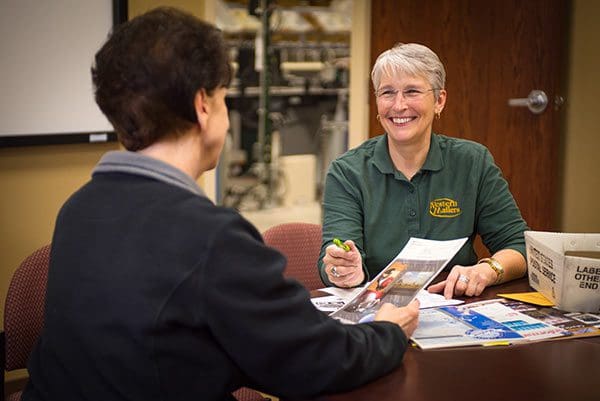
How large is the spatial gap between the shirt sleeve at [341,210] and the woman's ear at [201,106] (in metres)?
0.91

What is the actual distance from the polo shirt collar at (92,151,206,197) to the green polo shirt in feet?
3.12

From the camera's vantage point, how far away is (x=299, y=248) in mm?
2404

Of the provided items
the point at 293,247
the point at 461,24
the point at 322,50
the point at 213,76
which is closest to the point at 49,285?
the point at 213,76

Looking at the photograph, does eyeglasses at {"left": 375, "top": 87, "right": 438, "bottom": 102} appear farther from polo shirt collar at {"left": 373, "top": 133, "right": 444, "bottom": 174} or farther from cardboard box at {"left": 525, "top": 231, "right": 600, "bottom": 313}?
cardboard box at {"left": 525, "top": 231, "right": 600, "bottom": 313}

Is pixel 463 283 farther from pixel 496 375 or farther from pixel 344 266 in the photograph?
pixel 496 375

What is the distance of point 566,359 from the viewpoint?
1.46m

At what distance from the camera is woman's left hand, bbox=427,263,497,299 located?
188 centimetres

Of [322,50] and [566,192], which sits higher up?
[322,50]

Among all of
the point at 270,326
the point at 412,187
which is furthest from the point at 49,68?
the point at 270,326

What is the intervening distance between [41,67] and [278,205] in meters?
4.25

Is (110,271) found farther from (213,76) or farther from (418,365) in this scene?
(418,365)

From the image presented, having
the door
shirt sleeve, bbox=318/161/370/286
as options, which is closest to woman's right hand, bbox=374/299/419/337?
shirt sleeve, bbox=318/161/370/286

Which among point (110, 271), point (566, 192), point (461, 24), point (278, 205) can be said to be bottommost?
point (278, 205)

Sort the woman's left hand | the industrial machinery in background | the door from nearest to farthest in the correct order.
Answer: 1. the woman's left hand
2. the door
3. the industrial machinery in background
